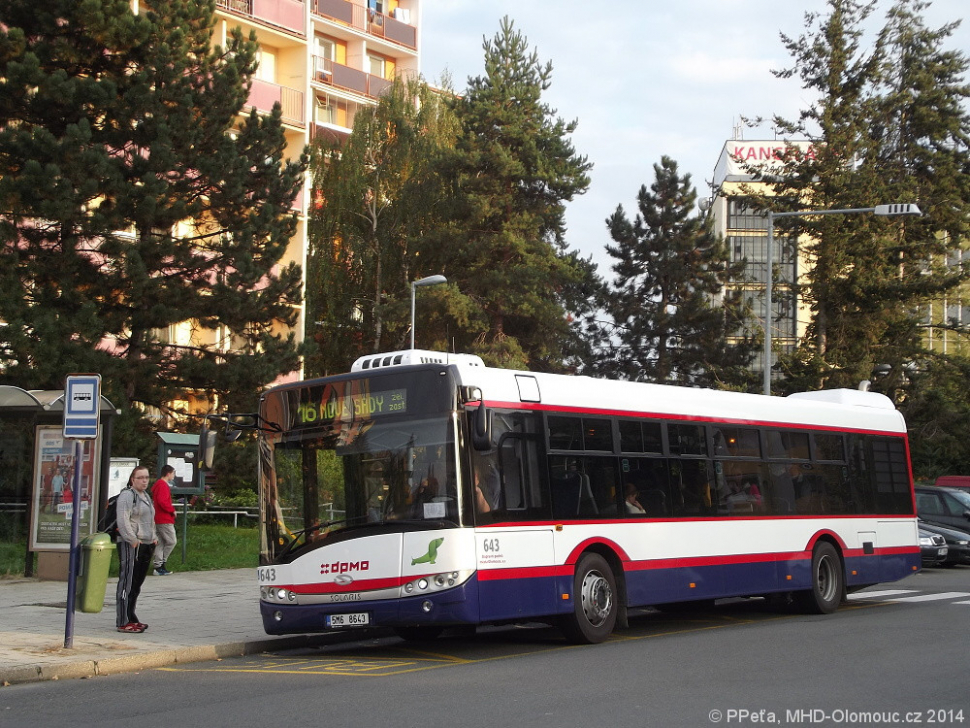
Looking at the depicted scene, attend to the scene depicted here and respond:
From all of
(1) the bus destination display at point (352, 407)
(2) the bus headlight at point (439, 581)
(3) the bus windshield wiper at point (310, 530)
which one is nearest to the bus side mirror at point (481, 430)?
(1) the bus destination display at point (352, 407)

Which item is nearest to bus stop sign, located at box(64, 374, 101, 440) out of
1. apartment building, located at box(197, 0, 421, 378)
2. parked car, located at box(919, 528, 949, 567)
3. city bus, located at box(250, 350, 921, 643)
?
city bus, located at box(250, 350, 921, 643)

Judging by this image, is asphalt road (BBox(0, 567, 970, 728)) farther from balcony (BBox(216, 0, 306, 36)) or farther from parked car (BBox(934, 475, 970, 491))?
balcony (BBox(216, 0, 306, 36))

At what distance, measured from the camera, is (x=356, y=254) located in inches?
2105

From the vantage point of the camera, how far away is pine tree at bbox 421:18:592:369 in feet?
153

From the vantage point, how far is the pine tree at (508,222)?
46750mm

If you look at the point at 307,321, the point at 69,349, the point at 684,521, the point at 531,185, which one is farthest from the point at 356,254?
the point at 684,521

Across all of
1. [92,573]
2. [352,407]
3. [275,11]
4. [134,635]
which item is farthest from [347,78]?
[92,573]

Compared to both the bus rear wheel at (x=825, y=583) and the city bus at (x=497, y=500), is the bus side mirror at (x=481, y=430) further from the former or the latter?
the bus rear wheel at (x=825, y=583)

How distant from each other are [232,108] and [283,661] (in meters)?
18.8

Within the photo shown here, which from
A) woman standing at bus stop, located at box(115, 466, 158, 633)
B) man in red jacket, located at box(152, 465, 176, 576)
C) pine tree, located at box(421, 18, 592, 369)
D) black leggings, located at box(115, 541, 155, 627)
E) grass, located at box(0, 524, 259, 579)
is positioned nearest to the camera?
→ woman standing at bus stop, located at box(115, 466, 158, 633)

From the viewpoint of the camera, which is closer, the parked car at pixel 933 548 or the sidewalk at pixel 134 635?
the sidewalk at pixel 134 635

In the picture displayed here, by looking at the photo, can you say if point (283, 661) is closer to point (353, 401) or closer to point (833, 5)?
point (353, 401)

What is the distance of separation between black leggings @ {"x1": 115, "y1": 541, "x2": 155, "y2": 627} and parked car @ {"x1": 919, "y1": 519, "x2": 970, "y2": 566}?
19305 mm

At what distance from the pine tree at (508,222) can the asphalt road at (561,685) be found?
3240 cm
